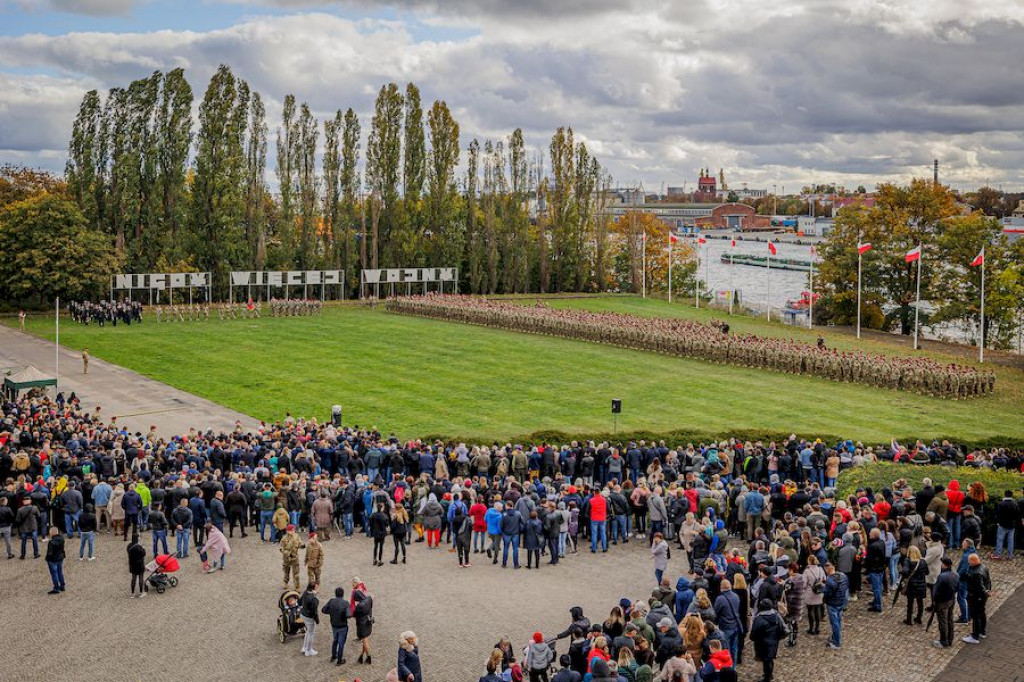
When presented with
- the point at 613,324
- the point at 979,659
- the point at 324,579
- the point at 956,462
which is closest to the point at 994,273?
the point at 613,324

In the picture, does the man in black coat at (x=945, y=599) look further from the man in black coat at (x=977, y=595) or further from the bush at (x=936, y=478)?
the bush at (x=936, y=478)

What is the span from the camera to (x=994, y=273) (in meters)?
52.7

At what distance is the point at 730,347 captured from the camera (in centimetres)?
4162

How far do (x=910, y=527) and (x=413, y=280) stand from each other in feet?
182

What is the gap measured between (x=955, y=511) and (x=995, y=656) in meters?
4.61

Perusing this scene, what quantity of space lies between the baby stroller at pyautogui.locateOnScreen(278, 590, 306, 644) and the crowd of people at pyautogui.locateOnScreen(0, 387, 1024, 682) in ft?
1.25

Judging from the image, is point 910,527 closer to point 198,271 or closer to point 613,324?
point 613,324

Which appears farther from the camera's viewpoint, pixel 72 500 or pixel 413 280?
pixel 413 280

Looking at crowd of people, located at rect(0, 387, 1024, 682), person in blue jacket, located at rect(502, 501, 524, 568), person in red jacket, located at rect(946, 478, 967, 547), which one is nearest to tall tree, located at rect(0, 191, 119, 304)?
crowd of people, located at rect(0, 387, 1024, 682)

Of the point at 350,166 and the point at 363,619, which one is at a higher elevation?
the point at 350,166

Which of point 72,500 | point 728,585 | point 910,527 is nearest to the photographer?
point 728,585

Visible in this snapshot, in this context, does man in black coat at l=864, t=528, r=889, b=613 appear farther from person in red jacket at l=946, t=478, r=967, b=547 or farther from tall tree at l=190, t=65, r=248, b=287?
tall tree at l=190, t=65, r=248, b=287

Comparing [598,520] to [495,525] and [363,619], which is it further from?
[363,619]

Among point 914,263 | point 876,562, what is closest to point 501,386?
point 876,562
